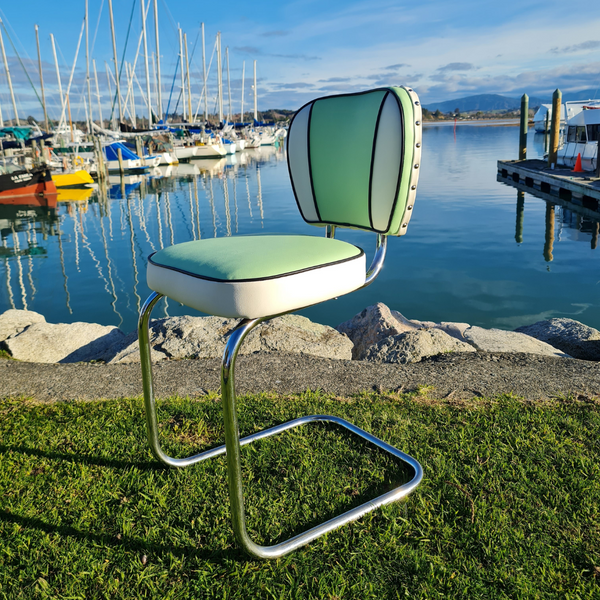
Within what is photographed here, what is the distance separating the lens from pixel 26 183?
2103 centimetres

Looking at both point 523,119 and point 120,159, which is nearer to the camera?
point 523,119

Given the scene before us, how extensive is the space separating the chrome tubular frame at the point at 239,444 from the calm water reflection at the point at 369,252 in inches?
189

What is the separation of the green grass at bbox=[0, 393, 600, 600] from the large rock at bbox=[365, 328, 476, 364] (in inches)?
46.6

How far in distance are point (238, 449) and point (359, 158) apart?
109 cm

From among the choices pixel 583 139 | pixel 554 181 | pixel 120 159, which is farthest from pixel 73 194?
pixel 583 139

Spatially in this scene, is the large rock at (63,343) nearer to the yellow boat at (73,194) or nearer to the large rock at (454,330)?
the large rock at (454,330)

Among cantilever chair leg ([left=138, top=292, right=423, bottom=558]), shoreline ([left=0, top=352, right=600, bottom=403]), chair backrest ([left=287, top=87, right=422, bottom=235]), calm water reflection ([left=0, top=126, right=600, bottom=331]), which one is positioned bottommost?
calm water reflection ([left=0, top=126, right=600, bottom=331])

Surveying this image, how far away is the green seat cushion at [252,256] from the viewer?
1.38m

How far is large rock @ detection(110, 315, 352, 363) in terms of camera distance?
4.16 m

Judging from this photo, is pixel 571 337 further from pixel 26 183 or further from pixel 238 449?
pixel 26 183

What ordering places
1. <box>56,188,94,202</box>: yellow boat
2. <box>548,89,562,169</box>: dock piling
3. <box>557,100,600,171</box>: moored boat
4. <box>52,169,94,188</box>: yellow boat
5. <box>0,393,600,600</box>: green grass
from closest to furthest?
<box>0,393,600,600</box>: green grass → <box>548,89,562,169</box>: dock piling → <box>557,100,600,171</box>: moored boat → <box>56,188,94,202</box>: yellow boat → <box>52,169,94,188</box>: yellow boat

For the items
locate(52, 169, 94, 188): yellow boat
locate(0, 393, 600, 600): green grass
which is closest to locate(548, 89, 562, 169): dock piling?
locate(0, 393, 600, 600): green grass

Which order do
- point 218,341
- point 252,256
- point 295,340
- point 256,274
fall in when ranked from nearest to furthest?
point 256,274 < point 252,256 < point 218,341 < point 295,340

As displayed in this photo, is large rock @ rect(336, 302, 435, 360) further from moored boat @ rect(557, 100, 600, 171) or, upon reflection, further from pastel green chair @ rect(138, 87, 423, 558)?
moored boat @ rect(557, 100, 600, 171)
